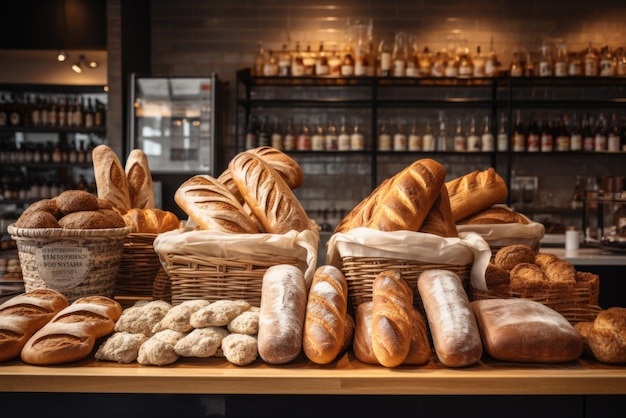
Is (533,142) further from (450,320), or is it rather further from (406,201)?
(450,320)

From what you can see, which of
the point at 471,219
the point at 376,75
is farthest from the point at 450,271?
the point at 376,75

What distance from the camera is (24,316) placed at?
48.7 inches

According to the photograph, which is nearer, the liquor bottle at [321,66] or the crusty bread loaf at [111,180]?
the crusty bread loaf at [111,180]

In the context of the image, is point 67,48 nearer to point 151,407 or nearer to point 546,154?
point 546,154

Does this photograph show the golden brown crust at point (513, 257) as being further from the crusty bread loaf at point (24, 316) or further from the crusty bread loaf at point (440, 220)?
the crusty bread loaf at point (24, 316)

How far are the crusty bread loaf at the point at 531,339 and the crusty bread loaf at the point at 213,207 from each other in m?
0.68

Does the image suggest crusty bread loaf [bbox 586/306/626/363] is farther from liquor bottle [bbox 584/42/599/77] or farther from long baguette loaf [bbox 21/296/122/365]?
liquor bottle [bbox 584/42/599/77]

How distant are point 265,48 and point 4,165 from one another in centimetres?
269

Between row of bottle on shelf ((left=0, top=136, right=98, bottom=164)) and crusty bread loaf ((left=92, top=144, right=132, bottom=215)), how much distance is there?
371 cm

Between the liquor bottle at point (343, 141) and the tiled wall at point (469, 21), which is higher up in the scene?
the tiled wall at point (469, 21)

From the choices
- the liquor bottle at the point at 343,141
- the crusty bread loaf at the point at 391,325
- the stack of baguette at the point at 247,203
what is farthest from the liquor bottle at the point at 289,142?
the crusty bread loaf at the point at 391,325

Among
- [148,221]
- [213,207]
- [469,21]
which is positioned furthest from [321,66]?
[213,207]

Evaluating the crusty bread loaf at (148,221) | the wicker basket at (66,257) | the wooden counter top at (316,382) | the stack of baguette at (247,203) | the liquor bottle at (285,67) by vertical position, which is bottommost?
the wooden counter top at (316,382)

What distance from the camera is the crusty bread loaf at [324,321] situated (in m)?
1.12
